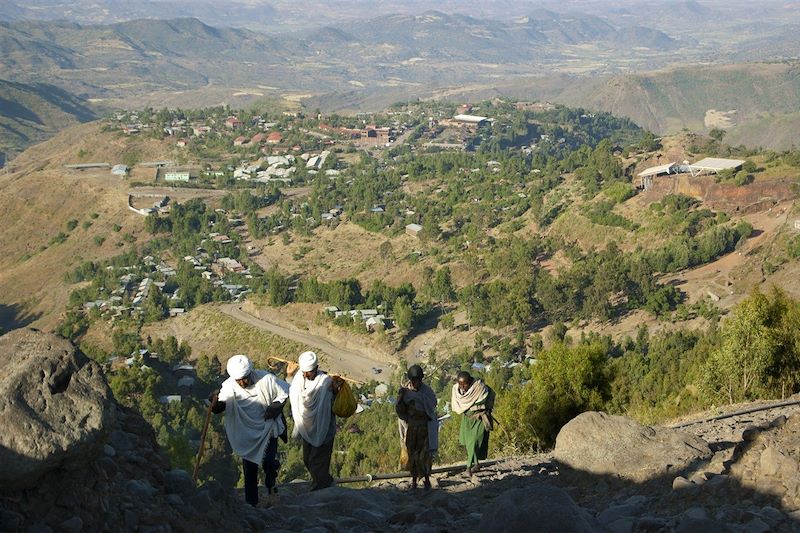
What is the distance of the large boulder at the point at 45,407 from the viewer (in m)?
3.38

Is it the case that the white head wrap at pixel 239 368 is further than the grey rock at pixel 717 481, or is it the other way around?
the white head wrap at pixel 239 368

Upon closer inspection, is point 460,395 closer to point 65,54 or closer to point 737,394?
point 737,394

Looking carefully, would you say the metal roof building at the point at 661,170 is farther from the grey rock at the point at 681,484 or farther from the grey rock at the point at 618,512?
the grey rock at the point at 618,512

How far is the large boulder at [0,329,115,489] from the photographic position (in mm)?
3375

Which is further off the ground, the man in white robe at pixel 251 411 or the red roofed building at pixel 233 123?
the man in white robe at pixel 251 411

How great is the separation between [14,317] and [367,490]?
37.5m

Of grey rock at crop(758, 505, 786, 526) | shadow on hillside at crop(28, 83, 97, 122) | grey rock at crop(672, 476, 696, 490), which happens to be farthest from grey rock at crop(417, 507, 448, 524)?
shadow on hillside at crop(28, 83, 97, 122)

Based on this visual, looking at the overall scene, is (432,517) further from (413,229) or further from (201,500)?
(413,229)

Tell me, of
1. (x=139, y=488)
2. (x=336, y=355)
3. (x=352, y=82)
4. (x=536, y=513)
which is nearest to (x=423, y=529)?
(x=536, y=513)

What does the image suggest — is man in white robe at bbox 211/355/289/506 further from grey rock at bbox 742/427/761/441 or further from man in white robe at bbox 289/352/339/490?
grey rock at bbox 742/427/761/441

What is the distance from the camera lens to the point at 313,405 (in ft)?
18.5

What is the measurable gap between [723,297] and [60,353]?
81.2 ft

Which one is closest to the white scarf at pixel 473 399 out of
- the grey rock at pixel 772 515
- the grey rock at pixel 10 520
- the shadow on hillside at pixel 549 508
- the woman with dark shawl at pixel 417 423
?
the woman with dark shawl at pixel 417 423

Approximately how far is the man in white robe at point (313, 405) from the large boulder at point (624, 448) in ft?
6.06
